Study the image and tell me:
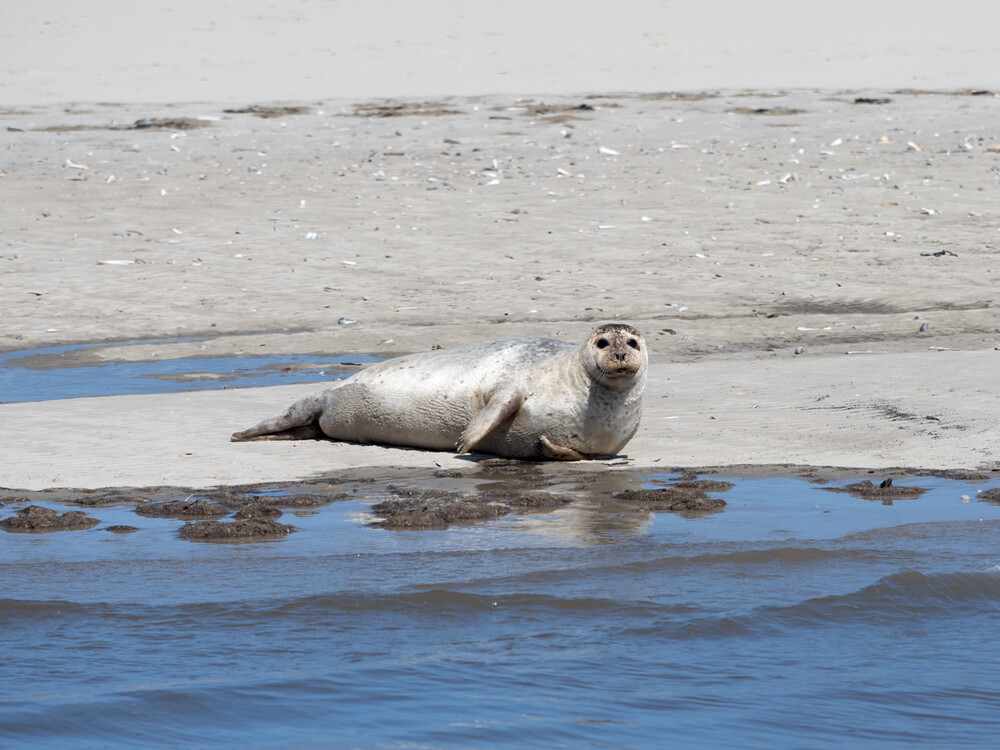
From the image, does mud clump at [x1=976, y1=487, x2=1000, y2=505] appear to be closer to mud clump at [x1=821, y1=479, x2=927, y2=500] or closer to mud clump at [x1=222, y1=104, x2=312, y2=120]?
mud clump at [x1=821, y1=479, x2=927, y2=500]

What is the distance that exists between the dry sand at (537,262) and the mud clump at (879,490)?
449 millimetres

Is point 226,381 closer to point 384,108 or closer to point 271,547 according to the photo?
point 271,547

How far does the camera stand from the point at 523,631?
4.04 m

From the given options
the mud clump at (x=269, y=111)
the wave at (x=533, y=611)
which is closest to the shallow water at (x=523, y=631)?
the wave at (x=533, y=611)

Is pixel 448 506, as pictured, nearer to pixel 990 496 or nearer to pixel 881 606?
pixel 881 606

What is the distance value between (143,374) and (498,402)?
3.16 metres

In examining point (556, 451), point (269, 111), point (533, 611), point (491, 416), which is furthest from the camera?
point (269, 111)

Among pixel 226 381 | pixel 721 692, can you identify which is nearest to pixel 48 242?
pixel 226 381

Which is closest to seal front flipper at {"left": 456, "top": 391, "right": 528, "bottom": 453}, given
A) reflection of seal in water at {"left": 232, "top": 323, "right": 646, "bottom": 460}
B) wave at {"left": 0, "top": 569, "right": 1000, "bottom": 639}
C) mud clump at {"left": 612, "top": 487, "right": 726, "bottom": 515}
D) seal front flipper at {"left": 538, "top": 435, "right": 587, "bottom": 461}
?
reflection of seal in water at {"left": 232, "top": 323, "right": 646, "bottom": 460}

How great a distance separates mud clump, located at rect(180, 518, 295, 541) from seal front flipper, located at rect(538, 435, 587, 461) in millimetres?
1720

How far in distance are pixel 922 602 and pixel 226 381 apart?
512 centimetres

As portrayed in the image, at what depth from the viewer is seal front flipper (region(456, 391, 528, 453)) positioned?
625 centimetres

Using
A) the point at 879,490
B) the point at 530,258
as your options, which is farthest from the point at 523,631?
the point at 530,258

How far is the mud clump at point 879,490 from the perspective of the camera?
549 centimetres
